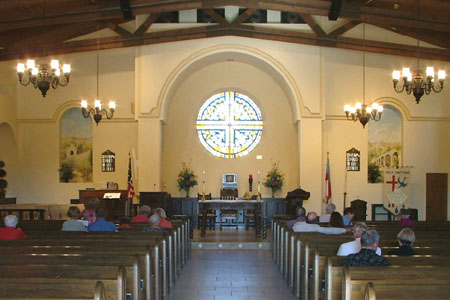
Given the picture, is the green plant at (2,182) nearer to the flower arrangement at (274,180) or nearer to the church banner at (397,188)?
the flower arrangement at (274,180)

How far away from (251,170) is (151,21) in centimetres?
499

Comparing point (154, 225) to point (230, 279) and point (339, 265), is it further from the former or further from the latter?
point (339, 265)

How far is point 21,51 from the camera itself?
12.5m

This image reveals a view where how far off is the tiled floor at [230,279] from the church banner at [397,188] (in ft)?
15.5

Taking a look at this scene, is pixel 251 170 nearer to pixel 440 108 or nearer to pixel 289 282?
pixel 440 108

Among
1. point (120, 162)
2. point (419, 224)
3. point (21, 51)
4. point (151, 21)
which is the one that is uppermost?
point (151, 21)

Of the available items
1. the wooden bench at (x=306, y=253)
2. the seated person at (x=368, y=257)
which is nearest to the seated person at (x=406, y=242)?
the wooden bench at (x=306, y=253)

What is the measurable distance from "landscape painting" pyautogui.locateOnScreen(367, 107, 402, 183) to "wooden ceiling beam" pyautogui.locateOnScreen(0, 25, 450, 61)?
2.03m

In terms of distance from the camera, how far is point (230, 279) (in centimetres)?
769

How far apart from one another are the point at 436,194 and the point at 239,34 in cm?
677

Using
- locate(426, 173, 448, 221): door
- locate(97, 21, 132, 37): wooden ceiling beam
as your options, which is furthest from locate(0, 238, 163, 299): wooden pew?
locate(426, 173, 448, 221): door

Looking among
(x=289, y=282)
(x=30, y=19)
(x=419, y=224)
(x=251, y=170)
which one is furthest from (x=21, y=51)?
(x=419, y=224)

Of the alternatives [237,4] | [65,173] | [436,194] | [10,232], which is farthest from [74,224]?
[436,194]

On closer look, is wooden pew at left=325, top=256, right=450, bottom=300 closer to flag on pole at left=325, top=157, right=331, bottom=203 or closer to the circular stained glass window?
flag on pole at left=325, top=157, right=331, bottom=203
